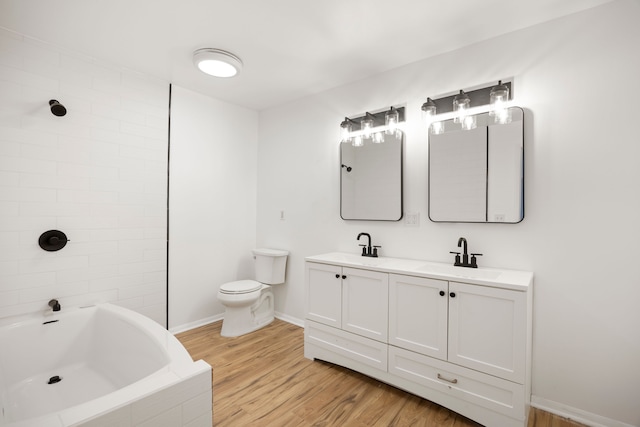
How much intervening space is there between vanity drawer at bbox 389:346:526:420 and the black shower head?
9.98 ft

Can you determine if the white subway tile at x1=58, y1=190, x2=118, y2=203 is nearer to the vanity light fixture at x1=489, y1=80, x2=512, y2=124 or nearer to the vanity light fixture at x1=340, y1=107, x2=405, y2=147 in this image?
the vanity light fixture at x1=340, y1=107, x2=405, y2=147

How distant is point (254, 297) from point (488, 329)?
2.11 meters

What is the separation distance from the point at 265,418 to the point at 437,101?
8.33 ft

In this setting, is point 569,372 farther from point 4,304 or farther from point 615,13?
point 4,304

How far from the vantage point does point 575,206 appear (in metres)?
1.81

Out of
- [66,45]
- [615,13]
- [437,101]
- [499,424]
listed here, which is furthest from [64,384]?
[615,13]

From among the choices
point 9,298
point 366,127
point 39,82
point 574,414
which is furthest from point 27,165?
point 574,414

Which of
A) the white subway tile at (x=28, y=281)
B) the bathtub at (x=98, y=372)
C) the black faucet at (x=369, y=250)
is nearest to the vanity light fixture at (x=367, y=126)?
the black faucet at (x=369, y=250)

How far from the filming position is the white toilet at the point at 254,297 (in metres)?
2.93

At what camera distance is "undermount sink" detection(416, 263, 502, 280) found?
73.0 inches

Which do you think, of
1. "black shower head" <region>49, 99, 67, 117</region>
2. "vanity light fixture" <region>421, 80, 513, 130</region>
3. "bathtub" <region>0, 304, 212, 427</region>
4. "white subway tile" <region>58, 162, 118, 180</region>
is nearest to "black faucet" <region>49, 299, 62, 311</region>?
"bathtub" <region>0, 304, 212, 427</region>

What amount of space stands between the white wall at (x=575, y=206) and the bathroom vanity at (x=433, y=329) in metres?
0.21

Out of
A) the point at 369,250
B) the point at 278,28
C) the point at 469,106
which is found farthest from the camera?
the point at 369,250

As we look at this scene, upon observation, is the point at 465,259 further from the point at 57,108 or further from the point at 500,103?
the point at 57,108
